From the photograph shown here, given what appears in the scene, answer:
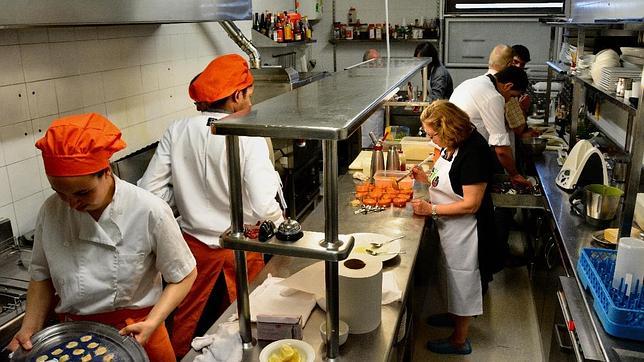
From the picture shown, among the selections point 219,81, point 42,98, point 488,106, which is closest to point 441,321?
point 488,106

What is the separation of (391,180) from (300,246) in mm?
2046

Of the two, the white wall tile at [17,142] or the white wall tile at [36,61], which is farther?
the white wall tile at [36,61]

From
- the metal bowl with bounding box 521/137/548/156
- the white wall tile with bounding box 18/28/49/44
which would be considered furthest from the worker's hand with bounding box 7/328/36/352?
the metal bowl with bounding box 521/137/548/156

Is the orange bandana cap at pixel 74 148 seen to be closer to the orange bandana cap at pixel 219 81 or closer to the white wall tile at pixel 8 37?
the orange bandana cap at pixel 219 81

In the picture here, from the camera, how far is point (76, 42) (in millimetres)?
3125

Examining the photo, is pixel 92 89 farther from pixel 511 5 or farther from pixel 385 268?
pixel 511 5

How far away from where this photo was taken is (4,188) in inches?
105

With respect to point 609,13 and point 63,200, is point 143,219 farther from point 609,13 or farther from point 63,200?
point 609,13

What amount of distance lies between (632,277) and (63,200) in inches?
77.0

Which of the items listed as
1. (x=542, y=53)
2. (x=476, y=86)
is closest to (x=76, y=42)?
(x=476, y=86)

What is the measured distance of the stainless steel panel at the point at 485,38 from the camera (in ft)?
24.2

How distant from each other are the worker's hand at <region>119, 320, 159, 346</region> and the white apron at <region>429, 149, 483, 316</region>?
1.80 metres

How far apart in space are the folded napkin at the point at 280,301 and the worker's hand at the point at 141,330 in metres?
0.34

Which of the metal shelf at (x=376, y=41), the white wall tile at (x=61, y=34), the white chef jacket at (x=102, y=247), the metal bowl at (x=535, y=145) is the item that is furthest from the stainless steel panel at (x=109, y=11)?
the metal shelf at (x=376, y=41)
